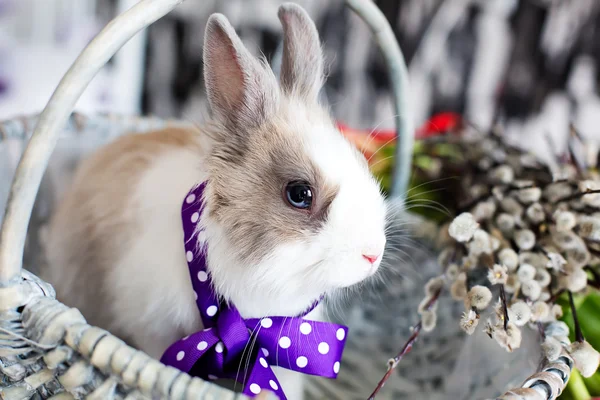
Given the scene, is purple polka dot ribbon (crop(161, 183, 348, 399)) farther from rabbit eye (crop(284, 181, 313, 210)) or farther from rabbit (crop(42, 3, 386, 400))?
rabbit eye (crop(284, 181, 313, 210))

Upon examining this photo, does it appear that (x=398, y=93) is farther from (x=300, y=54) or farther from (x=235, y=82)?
(x=235, y=82)

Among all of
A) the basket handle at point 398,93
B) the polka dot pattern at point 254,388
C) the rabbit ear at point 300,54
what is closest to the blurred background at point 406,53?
the basket handle at point 398,93

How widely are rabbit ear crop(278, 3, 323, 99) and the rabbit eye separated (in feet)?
0.66

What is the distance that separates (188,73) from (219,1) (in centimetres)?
30

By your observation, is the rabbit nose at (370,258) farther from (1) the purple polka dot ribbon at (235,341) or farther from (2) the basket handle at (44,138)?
(2) the basket handle at (44,138)

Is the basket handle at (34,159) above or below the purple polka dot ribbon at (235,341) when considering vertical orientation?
above

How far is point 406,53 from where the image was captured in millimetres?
1854

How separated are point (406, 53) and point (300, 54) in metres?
1.12

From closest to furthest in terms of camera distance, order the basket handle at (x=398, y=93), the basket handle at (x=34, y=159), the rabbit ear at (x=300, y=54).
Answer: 1. the basket handle at (x=34, y=159)
2. the rabbit ear at (x=300, y=54)
3. the basket handle at (x=398, y=93)

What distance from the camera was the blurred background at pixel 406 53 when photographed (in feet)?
5.68

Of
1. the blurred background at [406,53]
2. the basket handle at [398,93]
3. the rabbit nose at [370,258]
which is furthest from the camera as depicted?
the blurred background at [406,53]

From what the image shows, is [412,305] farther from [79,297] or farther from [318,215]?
[79,297]

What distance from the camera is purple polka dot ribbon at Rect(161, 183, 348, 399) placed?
30.7 inches

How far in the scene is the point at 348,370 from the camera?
114cm
